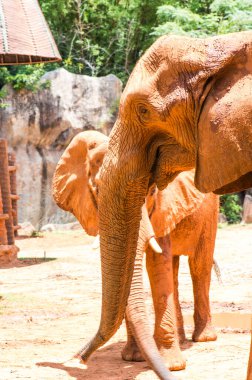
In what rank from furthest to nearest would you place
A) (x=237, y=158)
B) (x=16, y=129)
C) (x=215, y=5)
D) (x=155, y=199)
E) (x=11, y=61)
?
(x=215, y=5) < (x=16, y=129) < (x=11, y=61) < (x=155, y=199) < (x=237, y=158)

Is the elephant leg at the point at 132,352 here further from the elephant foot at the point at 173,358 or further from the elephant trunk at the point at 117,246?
the elephant trunk at the point at 117,246

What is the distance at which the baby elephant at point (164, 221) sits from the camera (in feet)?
16.0

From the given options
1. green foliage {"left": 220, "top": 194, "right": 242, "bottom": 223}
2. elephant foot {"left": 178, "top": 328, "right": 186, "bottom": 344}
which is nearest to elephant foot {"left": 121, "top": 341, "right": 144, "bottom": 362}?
elephant foot {"left": 178, "top": 328, "right": 186, "bottom": 344}

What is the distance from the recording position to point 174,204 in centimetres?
509

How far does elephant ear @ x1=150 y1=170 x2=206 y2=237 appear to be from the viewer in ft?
16.3

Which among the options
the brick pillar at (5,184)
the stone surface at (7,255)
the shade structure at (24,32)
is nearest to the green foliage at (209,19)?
the brick pillar at (5,184)

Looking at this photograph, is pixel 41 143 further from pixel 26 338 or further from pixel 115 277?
pixel 115 277

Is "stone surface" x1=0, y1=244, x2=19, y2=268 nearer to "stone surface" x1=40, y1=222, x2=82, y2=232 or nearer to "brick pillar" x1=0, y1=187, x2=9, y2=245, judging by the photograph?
"brick pillar" x1=0, y1=187, x2=9, y2=245

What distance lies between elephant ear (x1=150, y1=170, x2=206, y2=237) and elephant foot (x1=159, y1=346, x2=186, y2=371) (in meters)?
0.65

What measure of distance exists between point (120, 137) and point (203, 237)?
2.86 meters

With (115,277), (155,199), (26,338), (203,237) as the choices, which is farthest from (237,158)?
(26,338)

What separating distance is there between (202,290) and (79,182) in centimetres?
125

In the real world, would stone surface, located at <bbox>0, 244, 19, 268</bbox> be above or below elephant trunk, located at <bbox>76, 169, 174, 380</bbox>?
below

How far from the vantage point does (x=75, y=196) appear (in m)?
5.28
